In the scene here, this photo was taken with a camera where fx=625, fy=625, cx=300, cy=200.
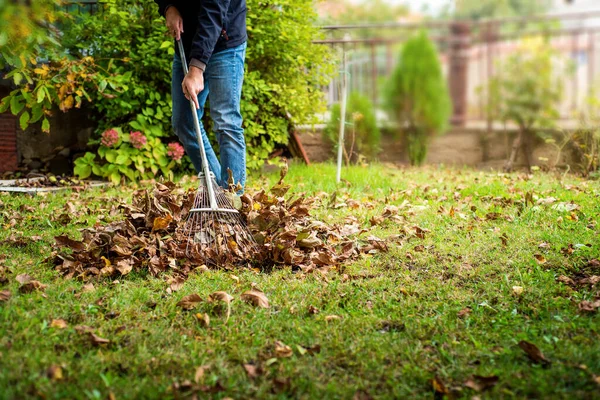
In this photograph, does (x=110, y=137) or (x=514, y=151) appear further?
(x=514, y=151)

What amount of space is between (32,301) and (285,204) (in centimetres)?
151

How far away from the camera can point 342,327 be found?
7.86 ft

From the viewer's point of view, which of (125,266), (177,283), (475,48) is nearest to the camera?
(177,283)

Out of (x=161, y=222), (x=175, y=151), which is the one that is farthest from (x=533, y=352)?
(x=175, y=151)

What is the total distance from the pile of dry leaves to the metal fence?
14.8ft

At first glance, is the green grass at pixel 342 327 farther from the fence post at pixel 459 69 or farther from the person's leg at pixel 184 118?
the fence post at pixel 459 69

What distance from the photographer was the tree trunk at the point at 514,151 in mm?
7641

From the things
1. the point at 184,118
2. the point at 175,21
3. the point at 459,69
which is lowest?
the point at 184,118

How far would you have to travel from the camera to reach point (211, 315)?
248 centimetres

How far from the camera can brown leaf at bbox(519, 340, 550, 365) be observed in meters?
2.08

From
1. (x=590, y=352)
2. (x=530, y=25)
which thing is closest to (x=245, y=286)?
(x=590, y=352)

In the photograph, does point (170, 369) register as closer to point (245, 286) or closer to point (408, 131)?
point (245, 286)

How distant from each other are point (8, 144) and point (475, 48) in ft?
19.6

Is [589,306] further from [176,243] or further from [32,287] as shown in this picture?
[32,287]
